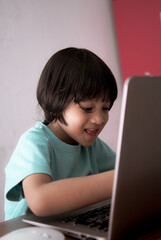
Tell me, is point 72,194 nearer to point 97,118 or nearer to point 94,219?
point 94,219

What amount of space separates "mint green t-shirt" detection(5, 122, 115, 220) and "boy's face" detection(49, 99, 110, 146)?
0.24 ft

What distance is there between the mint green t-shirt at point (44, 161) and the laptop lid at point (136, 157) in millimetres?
298

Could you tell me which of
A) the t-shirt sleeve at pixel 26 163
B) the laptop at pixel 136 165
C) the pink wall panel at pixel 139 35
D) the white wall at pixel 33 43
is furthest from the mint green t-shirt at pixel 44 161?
the pink wall panel at pixel 139 35

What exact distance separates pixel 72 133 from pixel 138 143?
0.52 meters

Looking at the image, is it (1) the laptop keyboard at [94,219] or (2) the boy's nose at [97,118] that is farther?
(2) the boy's nose at [97,118]

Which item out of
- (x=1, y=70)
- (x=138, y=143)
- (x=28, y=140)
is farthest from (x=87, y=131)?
(x=1, y=70)

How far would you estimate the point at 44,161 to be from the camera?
2.25 ft

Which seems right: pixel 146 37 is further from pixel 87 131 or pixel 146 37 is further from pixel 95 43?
pixel 87 131

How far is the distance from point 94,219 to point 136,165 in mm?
183

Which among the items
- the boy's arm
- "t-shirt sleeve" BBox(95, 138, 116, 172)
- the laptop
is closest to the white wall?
"t-shirt sleeve" BBox(95, 138, 116, 172)

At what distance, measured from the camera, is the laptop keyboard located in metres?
0.47

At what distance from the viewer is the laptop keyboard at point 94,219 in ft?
1.53

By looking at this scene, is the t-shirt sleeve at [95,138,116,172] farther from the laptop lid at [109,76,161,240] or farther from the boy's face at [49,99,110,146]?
the laptop lid at [109,76,161,240]

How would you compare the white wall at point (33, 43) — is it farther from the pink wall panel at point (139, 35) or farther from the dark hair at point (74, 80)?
the dark hair at point (74, 80)
